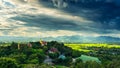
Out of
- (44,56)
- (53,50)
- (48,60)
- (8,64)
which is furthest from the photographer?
(53,50)

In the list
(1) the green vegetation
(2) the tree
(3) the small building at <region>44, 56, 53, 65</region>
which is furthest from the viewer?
(3) the small building at <region>44, 56, 53, 65</region>

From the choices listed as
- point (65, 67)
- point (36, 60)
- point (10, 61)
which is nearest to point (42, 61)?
point (36, 60)

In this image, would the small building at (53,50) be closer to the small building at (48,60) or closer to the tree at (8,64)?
the small building at (48,60)

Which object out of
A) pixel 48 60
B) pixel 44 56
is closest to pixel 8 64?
pixel 44 56

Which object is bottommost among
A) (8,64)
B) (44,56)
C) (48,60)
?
(48,60)

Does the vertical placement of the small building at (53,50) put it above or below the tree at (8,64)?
below

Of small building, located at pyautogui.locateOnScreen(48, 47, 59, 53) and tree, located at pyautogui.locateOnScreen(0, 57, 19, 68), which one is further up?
tree, located at pyautogui.locateOnScreen(0, 57, 19, 68)

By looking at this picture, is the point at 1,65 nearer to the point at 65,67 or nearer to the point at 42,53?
the point at 65,67

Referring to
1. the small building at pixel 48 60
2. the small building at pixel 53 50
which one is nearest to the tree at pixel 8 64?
the small building at pixel 48 60

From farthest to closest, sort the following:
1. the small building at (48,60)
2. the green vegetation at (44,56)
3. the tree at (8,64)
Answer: the small building at (48,60) < the green vegetation at (44,56) < the tree at (8,64)

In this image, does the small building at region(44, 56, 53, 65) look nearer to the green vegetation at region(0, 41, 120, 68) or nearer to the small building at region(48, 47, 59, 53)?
the green vegetation at region(0, 41, 120, 68)

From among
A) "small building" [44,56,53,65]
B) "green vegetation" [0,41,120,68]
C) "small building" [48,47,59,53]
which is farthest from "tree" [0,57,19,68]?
"small building" [48,47,59,53]

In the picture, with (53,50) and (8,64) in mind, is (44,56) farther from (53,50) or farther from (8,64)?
(8,64)

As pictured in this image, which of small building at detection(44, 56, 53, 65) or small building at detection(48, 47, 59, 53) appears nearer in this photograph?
small building at detection(44, 56, 53, 65)
